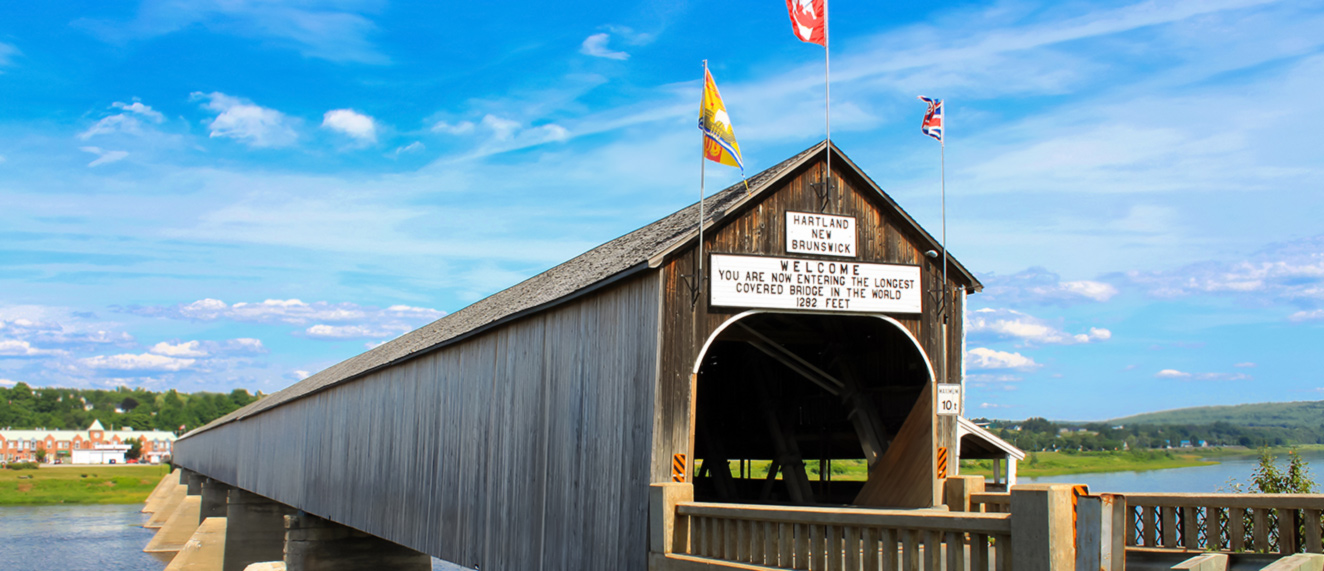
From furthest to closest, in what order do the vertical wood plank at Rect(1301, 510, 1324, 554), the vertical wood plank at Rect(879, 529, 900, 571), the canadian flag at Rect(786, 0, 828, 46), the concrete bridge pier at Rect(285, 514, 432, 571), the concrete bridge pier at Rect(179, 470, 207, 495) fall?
the concrete bridge pier at Rect(179, 470, 207, 495) < the concrete bridge pier at Rect(285, 514, 432, 571) < the canadian flag at Rect(786, 0, 828, 46) < the vertical wood plank at Rect(1301, 510, 1324, 554) < the vertical wood plank at Rect(879, 529, 900, 571)

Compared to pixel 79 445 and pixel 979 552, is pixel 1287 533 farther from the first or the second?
pixel 79 445

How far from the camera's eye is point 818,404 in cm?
1670

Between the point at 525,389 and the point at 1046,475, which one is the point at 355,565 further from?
the point at 1046,475

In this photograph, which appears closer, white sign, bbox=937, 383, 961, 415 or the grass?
white sign, bbox=937, 383, 961, 415

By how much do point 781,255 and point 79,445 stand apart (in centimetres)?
16485

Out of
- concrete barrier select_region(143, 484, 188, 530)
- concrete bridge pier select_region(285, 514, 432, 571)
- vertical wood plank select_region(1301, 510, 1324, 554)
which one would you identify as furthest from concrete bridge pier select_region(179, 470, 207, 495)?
vertical wood plank select_region(1301, 510, 1324, 554)

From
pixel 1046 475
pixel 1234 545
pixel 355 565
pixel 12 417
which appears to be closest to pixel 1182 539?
pixel 1234 545

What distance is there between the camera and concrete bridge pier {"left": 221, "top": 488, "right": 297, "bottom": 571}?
34.9 m

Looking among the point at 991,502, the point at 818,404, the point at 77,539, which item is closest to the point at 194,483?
the point at 77,539

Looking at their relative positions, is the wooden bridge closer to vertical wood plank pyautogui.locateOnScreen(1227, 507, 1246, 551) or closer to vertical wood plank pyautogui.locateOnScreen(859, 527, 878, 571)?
Result: vertical wood plank pyautogui.locateOnScreen(859, 527, 878, 571)

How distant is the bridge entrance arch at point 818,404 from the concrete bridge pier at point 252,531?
22.1 meters

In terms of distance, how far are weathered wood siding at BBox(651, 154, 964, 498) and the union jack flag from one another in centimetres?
140

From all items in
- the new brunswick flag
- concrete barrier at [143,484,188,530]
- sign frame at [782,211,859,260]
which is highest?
the new brunswick flag

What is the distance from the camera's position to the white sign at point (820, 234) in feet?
35.9
